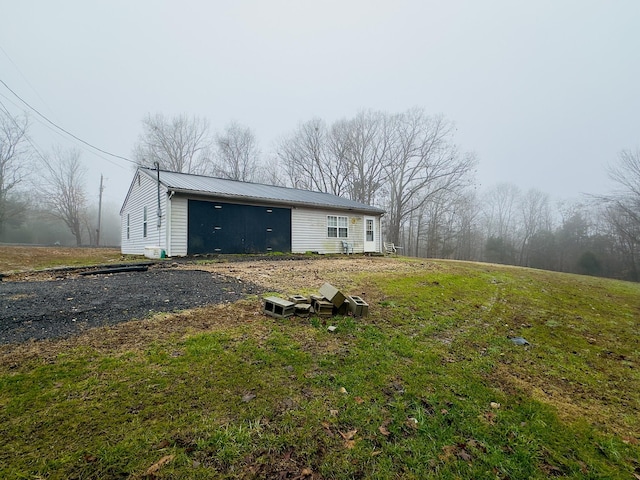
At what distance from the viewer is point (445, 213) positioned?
31.6 metres

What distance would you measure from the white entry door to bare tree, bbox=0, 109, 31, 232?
33.2m

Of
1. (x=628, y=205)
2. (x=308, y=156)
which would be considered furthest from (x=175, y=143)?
(x=628, y=205)

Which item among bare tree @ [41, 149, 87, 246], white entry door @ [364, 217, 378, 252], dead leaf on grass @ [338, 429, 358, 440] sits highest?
bare tree @ [41, 149, 87, 246]

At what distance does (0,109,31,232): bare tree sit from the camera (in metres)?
25.5

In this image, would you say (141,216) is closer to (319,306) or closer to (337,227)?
(337,227)

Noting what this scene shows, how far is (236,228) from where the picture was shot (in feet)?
39.5

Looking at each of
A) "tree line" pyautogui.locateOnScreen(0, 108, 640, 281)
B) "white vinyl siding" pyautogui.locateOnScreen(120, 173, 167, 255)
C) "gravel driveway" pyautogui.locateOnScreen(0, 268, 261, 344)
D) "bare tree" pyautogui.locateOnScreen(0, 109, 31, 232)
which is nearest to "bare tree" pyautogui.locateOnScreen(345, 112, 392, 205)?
"tree line" pyautogui.locateOnScreen(0, 108, 640, 281)

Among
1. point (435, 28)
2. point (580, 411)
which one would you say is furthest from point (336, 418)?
point (435, 28)

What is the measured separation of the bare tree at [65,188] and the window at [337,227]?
30858mm

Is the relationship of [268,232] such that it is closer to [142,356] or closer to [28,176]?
[142,356]

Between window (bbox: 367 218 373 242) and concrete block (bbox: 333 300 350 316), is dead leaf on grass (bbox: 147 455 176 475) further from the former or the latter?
window (bbox: 367 218 373 242)

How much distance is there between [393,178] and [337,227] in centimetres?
1553

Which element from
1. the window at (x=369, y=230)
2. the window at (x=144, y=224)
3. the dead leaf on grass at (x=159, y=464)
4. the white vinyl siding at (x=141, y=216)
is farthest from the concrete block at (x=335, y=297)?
the window at (x=369, y=230)

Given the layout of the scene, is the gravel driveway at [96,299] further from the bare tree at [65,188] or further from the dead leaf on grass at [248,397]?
the bare tree at [65,188]
